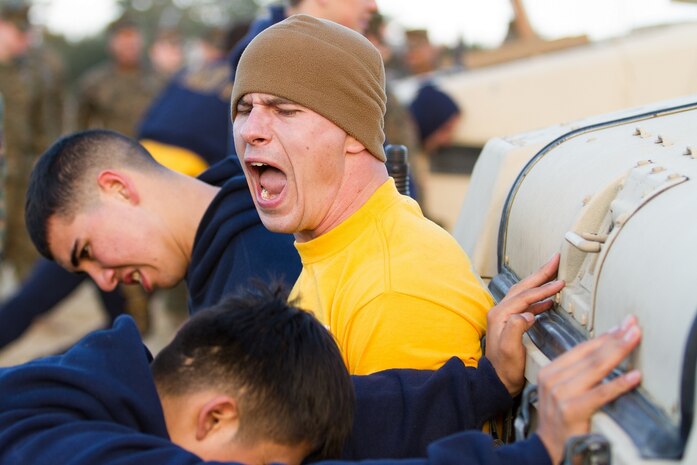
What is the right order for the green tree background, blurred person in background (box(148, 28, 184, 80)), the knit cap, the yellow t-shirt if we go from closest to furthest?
the yellow t-shirt → the knit cap → blurred person in background (box(148, 28, 184, 80)) → the green tree background

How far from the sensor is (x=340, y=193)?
2658 millimetres

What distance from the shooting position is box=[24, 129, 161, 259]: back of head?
11.3ft

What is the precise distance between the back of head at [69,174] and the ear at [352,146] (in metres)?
1.09

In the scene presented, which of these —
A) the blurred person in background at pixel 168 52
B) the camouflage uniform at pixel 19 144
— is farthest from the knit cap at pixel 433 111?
the blurred person in background at pixel 168 52

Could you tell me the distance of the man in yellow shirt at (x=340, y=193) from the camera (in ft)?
7.97

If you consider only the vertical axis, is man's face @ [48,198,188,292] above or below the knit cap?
above

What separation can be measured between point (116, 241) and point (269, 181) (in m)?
0.94

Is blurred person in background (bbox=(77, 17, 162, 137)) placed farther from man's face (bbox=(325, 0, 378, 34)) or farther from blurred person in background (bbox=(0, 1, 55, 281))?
man's face (bbox=(325, 0, 378, 34))

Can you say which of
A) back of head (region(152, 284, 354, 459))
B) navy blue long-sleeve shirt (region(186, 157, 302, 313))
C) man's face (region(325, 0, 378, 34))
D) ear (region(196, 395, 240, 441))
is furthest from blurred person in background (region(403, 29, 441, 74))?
ear (region(196, 395, 240, 441))

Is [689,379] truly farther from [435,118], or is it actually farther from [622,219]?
[435,118]

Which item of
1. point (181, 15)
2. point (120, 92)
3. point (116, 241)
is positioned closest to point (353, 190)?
point (116, 241)

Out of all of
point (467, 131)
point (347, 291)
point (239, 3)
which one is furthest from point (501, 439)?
point (239, 3)

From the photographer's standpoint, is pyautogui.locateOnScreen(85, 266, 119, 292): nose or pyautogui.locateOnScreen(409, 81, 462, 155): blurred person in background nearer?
pyautogui.locateOnScreen(85, 266, 119, 292): nose

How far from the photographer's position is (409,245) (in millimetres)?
2498
